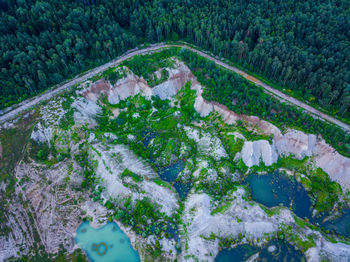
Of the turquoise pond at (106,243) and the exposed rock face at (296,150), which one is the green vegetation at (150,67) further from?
the turquoise pond at (106,243)

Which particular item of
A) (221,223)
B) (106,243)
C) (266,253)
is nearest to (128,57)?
(106,243)

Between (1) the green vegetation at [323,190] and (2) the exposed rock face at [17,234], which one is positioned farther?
(1) the green vegetation at [323,190]

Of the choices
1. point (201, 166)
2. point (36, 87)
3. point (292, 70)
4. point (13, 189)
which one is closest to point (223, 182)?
point (201, 166)

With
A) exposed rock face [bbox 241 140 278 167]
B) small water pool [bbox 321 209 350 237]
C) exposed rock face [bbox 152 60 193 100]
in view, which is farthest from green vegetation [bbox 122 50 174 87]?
small water pool [bbox 321 209 350 237]

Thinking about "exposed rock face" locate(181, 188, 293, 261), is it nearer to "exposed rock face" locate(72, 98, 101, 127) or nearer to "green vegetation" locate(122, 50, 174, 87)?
"exposed rock face" locate(72, 98, 101, 127)

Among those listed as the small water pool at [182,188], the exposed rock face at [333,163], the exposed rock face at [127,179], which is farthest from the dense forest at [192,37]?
the small water pool at [182,188]

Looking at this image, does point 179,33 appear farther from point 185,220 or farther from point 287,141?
point 185,220

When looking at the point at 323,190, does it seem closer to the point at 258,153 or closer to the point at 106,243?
the point at 258,153
